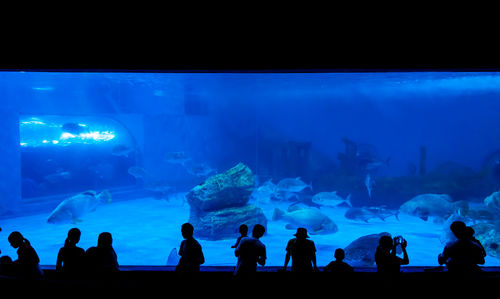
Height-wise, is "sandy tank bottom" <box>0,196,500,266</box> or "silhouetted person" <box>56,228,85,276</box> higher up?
"sandy tank bottom" <box>0,196,500,266</box>

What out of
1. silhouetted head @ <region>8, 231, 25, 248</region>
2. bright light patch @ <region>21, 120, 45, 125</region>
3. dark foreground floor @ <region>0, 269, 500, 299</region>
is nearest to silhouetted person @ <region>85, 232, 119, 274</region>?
dark foreground floor @ <region>0, 269, 500, 299</region>

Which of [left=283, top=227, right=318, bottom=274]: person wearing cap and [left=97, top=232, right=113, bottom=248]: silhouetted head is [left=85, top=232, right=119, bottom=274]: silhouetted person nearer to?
[left=97, top=232, right=113, bottom=248]: silhouetted head

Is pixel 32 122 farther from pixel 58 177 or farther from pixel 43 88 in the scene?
pixel 43 88

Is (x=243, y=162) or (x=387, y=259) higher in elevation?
(x=243, y=162)

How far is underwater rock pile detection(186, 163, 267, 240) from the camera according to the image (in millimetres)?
9250

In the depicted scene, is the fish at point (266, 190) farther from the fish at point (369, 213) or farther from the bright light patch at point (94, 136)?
the bright light patch at point (94, 136)

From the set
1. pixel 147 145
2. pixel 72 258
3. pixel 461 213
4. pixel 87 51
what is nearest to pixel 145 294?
pixel 72 258

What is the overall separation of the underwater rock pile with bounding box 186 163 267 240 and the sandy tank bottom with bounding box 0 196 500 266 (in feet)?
1.14

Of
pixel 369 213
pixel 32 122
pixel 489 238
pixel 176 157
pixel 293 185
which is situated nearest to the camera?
pixel 489 238

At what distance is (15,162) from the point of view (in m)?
14.9

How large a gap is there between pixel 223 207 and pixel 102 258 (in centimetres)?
627

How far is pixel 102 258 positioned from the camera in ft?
11.5

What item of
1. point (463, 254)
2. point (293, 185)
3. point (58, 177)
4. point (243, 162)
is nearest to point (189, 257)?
point (463, 254)

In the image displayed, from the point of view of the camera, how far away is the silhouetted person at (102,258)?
3.49 meters
